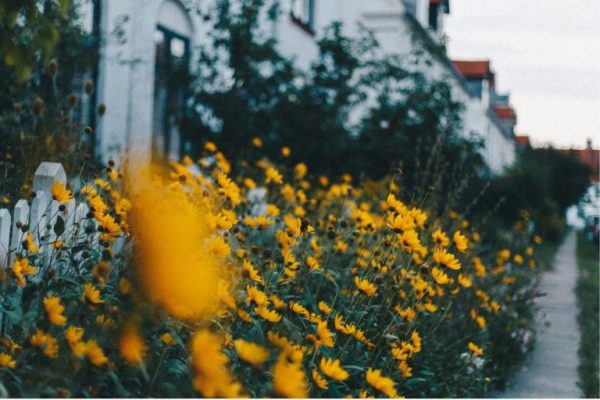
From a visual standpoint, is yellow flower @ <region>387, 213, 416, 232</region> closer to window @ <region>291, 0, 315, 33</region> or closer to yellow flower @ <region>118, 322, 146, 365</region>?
yellow flower @ <region>118, 322, 146, 365</region>

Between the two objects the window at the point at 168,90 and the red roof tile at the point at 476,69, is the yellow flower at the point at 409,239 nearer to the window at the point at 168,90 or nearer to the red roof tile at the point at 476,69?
the window at the point at 168,90

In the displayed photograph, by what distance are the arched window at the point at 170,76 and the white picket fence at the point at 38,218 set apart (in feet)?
17.5

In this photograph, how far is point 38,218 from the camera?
3271 mm

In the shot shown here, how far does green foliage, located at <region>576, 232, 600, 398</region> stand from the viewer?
534cm

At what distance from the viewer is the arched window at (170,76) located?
8977 millimetres

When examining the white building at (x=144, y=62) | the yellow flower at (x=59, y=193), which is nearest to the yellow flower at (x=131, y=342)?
the yellow flower at (x=59, y=193)

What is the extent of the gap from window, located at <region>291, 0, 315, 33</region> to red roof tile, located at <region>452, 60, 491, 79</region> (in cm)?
2241

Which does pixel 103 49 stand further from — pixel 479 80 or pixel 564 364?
pixel 479 80

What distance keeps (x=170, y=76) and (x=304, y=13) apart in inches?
225

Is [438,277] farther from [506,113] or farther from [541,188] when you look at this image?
[506,113]

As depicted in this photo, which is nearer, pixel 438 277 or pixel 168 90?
pixel 438 277

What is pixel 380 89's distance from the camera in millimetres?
9945

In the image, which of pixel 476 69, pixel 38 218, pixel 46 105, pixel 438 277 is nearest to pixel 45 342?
pixel 38 218

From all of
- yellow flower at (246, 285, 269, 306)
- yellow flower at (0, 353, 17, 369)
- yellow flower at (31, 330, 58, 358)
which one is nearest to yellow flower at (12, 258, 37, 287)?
yellow flower at (0, 353, 17, 369)
